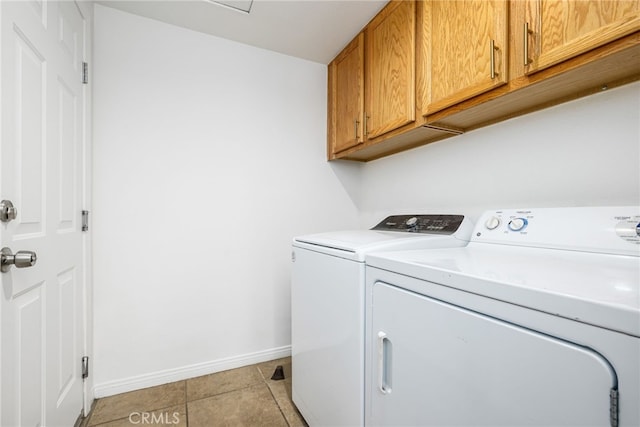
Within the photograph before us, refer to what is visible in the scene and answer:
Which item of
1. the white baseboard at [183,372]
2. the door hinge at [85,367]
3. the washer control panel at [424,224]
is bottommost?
the white baseboard at [183,372]

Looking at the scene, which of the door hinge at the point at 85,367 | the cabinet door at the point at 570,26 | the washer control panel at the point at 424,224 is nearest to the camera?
the cabinet door at the point at 570,26

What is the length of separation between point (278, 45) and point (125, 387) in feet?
8.04

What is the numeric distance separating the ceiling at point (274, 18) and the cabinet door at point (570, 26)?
939 millimetres

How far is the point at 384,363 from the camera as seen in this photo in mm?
926

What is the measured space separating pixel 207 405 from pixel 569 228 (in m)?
1.93

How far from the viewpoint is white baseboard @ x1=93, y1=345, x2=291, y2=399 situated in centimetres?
166

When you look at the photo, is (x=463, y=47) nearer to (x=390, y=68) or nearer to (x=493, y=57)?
(x=493, y=57)

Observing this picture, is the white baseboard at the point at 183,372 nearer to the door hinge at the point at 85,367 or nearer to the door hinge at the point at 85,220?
the door hinge at the point at 85,367

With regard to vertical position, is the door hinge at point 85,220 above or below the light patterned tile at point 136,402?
above

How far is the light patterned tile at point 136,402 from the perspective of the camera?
150cm

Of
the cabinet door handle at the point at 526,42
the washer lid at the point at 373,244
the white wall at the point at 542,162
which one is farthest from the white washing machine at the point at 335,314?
the cabinet door handle at the point at 526,42

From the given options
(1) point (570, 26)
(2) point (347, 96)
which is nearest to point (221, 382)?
(2) point (347, 96)

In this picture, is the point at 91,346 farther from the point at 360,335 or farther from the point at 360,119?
the point at 360,119

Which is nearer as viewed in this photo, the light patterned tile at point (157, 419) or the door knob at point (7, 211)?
the door knob at point (7, 211)
